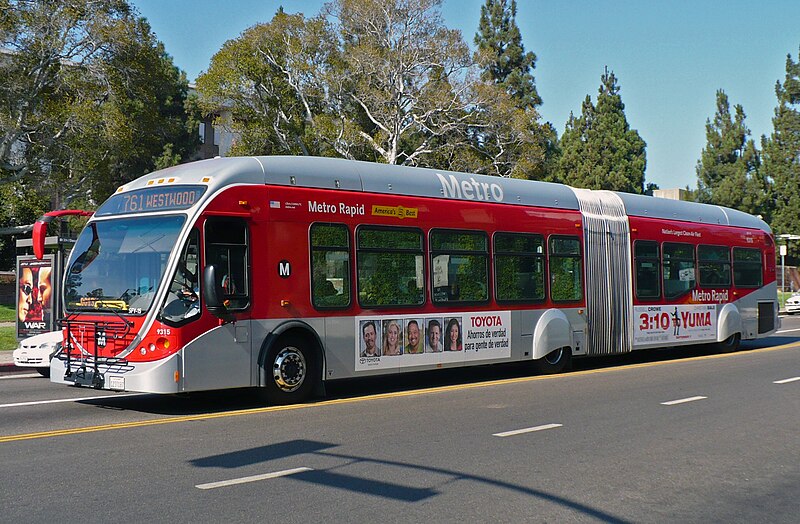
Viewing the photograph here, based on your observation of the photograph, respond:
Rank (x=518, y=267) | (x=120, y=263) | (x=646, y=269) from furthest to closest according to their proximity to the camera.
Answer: (x=646, y=269) → (x=518, y=267) → (x=120, y=263)

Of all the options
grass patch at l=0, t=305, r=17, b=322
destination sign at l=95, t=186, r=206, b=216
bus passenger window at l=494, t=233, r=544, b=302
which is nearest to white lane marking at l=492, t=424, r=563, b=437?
destination sign at l=95, t=186, r=206, b=216

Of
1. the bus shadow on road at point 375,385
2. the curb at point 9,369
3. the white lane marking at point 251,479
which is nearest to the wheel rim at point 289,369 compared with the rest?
the bus shadow on road at point 375,385

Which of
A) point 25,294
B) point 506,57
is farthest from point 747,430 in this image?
point 506,57

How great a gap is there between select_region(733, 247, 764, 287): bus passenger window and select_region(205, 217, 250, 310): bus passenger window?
13.9 meters

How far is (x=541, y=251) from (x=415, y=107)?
88.5 feet

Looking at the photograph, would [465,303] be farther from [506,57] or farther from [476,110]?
[506,57]

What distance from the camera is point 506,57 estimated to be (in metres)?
61.7

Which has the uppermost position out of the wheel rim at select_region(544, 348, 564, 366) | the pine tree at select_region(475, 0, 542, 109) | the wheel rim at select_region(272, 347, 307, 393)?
the pine tree at select_region(475, 0, 542, 109)

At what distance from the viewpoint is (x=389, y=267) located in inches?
530

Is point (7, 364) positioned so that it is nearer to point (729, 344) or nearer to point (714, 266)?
point (714, 266)

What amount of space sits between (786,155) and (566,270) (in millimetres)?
52969

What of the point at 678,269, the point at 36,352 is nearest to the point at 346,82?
the point at 678,269

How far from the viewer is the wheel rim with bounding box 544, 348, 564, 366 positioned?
1657 cm

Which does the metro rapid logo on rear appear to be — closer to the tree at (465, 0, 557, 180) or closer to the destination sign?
the destination sign
